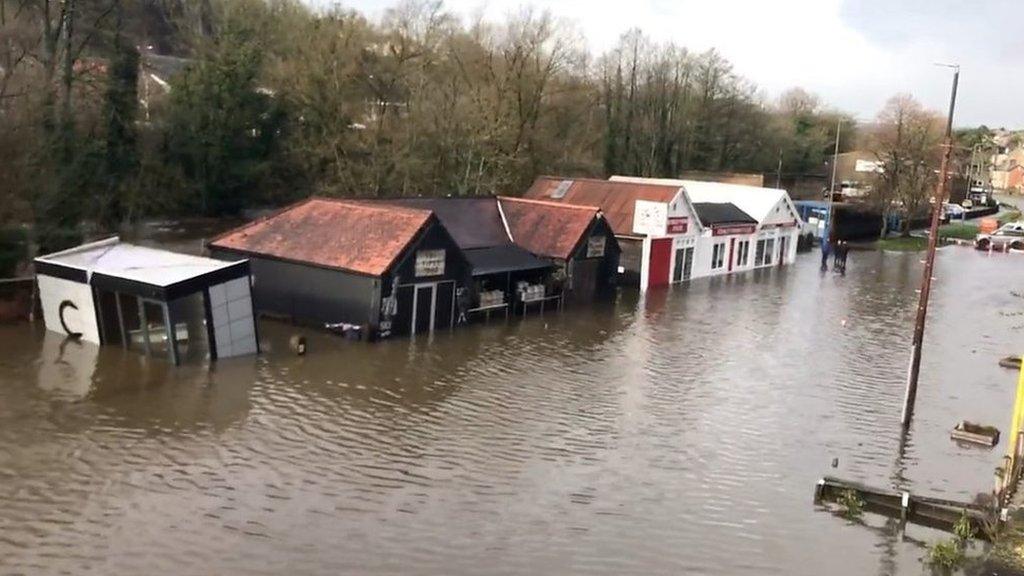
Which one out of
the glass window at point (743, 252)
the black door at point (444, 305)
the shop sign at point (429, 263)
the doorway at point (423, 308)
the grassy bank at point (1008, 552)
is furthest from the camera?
the glass window at point (743, 252)

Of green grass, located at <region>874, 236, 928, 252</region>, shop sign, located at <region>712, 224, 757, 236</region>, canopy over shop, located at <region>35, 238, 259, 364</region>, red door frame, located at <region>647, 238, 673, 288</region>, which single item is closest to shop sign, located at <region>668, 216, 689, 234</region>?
red door frame, located at <region>647, 238, 673, 288</region>

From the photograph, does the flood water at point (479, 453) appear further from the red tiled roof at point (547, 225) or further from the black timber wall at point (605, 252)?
the black timber wall at point (605, 252)

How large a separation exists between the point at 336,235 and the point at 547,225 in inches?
330

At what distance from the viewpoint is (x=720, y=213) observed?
40.7m

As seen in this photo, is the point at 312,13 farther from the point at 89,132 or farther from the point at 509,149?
the point at 89,132

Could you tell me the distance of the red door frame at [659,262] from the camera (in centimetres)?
3506

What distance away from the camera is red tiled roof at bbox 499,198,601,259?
2973cm

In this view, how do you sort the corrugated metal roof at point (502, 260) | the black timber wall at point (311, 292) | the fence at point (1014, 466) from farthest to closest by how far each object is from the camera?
the corrugated metal roof at point (502, 260)
the black timber wall at point (311, 292)
the fence at point (1014, 466)

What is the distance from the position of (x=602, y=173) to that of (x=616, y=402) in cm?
3889

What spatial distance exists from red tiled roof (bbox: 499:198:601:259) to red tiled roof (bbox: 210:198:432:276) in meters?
5.78

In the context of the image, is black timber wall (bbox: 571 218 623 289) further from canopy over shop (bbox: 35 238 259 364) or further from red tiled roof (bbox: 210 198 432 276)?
canopy over shop (bbox: 35 238 259 364)

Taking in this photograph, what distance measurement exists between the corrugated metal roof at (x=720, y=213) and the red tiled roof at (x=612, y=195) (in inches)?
123

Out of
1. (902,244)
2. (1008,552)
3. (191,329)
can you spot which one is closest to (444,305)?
(191,329)

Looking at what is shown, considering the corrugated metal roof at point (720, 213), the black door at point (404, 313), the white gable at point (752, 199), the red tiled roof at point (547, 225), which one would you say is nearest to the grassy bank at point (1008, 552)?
the black door at point (404, 313)
